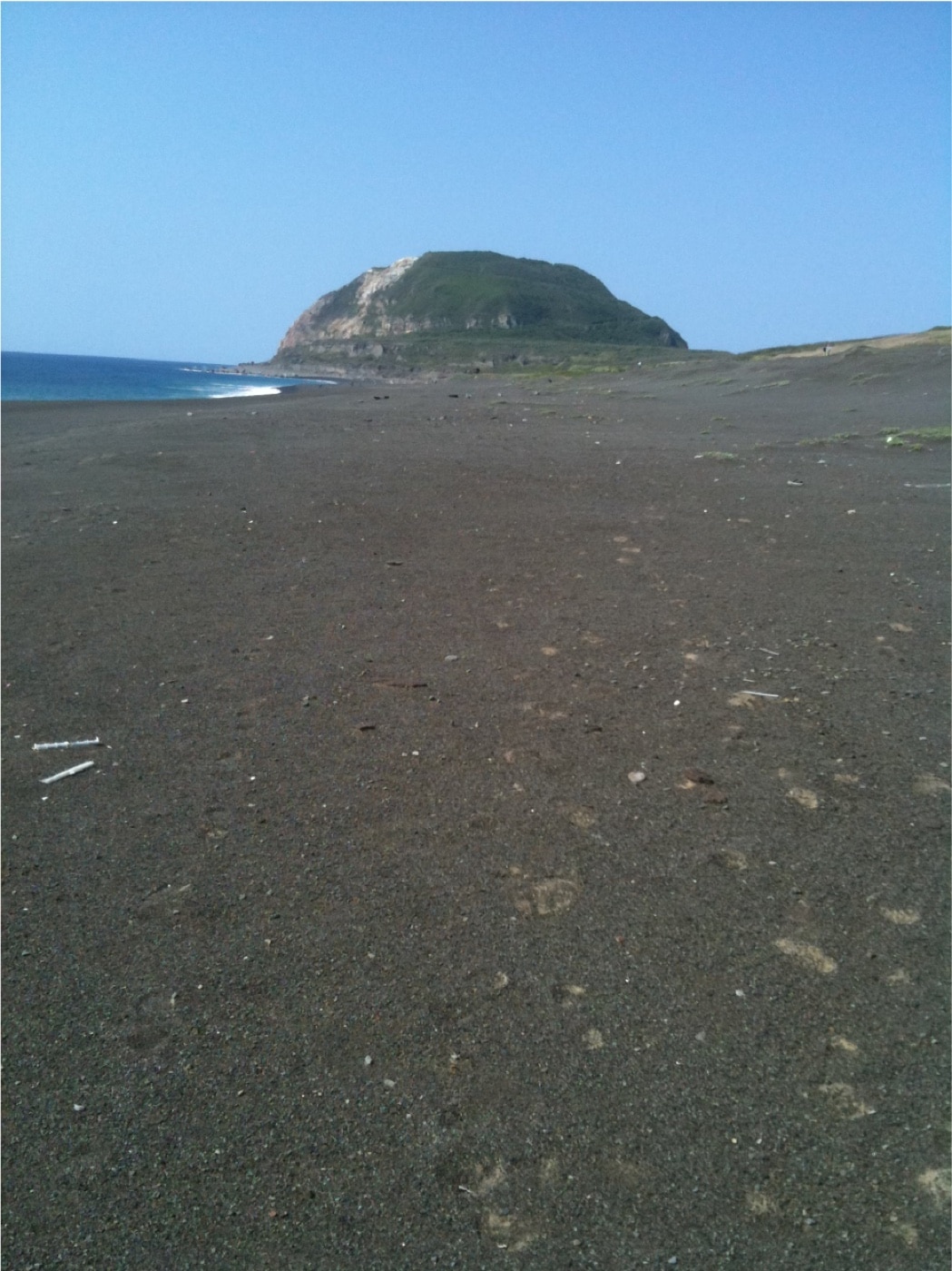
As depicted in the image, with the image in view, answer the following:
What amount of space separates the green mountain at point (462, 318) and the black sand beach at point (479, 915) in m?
93.6

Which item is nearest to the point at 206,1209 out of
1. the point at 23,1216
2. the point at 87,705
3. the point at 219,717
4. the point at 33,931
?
the point at 23,1216

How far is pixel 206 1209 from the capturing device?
2.47 m

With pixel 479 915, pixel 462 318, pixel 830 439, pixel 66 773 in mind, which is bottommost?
pixel 479 915

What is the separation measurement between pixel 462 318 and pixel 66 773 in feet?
486

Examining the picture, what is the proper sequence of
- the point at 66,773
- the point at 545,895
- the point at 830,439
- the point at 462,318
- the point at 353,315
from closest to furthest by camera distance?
the point at 545,895
the point at 66,773
the point at 830,439
the point at 462,318
the point at 353,315

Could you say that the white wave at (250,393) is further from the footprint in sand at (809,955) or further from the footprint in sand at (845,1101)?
the footprint in sand at (845,1101)

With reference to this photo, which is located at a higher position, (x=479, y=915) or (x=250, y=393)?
(x=250, y=393)

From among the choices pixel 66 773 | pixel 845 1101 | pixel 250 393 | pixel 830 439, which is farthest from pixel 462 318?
pixel 845 1101

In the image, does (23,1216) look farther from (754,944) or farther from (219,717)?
(219,717)

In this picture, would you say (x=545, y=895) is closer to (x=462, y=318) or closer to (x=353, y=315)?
(x=462, y=318)

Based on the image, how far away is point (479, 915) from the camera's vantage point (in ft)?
12.0

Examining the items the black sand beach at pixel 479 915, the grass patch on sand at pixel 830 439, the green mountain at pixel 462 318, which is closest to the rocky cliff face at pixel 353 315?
the green mountain at pixel 462 318

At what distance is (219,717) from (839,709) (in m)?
3.75

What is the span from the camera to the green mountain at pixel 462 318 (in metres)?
116
